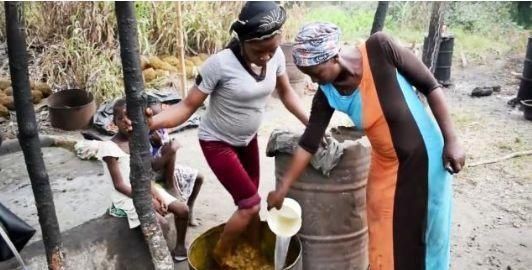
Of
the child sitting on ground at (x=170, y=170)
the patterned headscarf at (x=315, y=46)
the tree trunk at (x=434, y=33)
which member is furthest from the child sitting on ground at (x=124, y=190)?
the tree trunk at (x=434, y=33)

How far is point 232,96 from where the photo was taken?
102 inches

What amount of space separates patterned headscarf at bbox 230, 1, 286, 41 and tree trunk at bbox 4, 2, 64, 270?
2.95ft

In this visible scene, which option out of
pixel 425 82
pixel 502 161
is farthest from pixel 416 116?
pixel 502 161

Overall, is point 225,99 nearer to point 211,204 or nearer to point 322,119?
point 322,119

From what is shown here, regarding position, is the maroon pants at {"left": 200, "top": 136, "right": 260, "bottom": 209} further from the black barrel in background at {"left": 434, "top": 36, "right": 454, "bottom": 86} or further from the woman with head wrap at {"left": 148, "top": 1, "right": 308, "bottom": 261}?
the black barrel in background at {"left": 434, "top": 36, "right": 454, "bottom": 86}

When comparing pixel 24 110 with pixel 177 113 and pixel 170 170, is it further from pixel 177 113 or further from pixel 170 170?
pixel 170 170

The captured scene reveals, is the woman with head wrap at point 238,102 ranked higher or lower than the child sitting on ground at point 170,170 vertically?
higher

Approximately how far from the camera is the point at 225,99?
2.62 metres

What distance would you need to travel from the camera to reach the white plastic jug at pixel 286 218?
2.63 meters

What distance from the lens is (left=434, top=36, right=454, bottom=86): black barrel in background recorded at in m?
8.19


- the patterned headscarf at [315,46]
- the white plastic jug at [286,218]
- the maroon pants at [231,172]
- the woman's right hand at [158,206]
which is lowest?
the woman's right hand at [158,206]

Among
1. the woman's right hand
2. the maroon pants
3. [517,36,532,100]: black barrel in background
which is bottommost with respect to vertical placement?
[517,36,532,100]: black barrel in background

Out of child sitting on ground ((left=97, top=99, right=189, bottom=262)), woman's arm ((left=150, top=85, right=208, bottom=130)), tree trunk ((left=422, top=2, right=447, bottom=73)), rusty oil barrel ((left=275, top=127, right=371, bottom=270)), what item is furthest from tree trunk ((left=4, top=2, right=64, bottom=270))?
tree trunk ((left=422, top=2, right=447, bottom=73))

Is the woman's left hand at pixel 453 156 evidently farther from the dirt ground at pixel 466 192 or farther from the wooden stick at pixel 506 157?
the wooden stick at pixel 506 157
